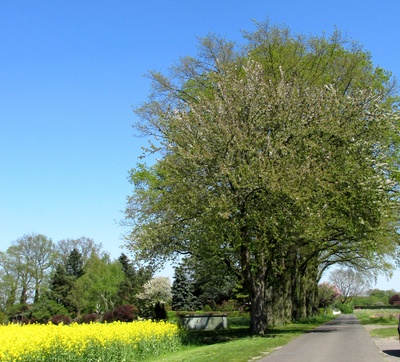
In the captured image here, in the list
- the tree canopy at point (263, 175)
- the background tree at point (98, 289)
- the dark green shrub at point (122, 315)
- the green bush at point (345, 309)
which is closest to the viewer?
the tree canopy at point (263, 175)

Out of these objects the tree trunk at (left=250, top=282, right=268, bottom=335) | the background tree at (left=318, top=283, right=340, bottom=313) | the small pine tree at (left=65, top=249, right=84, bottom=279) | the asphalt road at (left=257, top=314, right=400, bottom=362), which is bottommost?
the asphalt road at (left=257, top=314, right=400, bottom=362)

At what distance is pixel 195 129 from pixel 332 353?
38.3 feet

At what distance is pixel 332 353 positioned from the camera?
1653 cm

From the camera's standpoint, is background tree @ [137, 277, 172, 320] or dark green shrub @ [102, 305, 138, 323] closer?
dark green shrub @ [102, 305, 138, 323]

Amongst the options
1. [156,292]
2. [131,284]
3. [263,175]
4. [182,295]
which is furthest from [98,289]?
[263,175]

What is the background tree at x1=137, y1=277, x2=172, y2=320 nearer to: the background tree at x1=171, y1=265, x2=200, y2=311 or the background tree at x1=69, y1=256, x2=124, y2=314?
the background tree at x1=171, y1=265, x2=200, y2=311

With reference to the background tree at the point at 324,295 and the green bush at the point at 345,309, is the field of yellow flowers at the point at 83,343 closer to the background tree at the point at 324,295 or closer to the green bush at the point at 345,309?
the background tree at the point at 324,295

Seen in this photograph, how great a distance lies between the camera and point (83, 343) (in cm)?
1691

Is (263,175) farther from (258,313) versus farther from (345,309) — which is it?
(345,309)

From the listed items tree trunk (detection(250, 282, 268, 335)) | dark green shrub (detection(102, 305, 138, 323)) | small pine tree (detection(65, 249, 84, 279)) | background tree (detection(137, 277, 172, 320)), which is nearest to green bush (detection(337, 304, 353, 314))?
background tree (detection(137, 277, 172, 320))

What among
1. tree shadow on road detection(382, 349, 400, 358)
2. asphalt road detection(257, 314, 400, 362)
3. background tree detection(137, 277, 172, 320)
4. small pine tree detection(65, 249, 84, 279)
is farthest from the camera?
small pine tree detection(65, 249, 84, 279)

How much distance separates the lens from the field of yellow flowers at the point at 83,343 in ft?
50.2

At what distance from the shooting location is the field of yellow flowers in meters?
15.3

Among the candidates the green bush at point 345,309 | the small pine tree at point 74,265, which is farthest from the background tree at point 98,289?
the green bush at point 345,309
